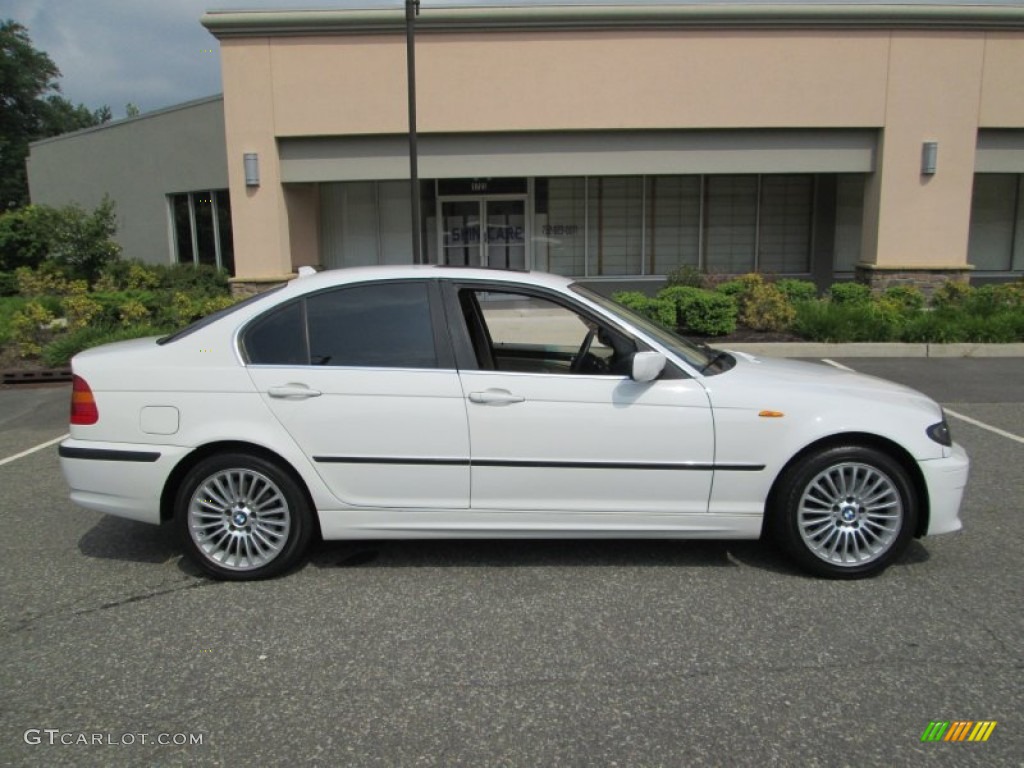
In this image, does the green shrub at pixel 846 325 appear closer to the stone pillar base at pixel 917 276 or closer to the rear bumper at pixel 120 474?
the stone pillar base at pixel 917 276

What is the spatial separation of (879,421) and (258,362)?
Result: 10.8 ft

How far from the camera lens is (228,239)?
71.2 feet

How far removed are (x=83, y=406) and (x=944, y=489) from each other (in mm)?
4590

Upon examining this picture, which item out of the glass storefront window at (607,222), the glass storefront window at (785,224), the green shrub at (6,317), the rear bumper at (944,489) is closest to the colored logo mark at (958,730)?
the rear bumper at (944,489)

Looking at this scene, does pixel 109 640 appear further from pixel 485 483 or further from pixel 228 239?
pixel 228 239

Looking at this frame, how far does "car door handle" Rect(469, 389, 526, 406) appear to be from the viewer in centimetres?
427

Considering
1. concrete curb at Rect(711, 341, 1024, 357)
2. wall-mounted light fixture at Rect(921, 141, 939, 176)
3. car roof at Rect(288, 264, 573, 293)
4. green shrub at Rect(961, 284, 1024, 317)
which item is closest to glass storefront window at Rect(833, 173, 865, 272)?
wall-mounted light fixture at Rect(921, 141, 939, 176)

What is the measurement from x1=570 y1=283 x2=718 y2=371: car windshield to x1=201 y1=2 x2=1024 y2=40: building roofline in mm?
11826

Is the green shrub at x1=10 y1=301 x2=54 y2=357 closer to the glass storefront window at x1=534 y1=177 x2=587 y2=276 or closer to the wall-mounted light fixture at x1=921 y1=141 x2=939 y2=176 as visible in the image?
the glass storefront window at x1=534 y1=177 x2=587 y2=276

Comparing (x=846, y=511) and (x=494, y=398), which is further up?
(x=494, y=398)

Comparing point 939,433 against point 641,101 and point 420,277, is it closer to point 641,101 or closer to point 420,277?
point 420,277

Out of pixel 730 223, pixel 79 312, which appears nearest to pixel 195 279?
pixel 79 312

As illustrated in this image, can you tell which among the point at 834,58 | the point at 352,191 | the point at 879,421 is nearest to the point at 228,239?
the point at 352,191

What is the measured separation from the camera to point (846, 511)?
14.1 feet
